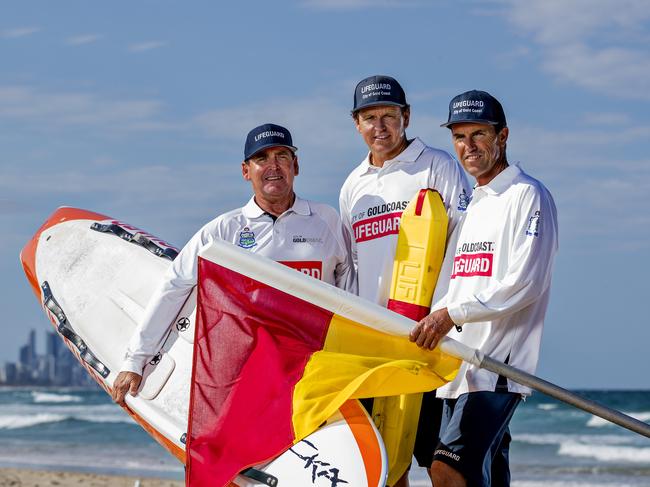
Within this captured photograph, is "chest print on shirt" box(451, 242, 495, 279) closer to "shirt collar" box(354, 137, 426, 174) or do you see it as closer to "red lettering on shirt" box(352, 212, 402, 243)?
"red lettering on shirt" box(352, 212, 402, 243)

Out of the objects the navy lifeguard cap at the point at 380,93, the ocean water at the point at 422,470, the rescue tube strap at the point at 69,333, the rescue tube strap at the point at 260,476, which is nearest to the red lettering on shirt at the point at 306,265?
the navy lifeguard cap at the point at 380,93

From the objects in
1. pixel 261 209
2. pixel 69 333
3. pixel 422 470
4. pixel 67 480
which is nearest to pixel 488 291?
pixel 261 209

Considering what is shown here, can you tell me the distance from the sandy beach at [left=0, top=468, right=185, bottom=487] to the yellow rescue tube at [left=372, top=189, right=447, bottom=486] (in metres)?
8.52

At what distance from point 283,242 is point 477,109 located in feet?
4.03

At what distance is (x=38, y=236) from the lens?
801 centimetres

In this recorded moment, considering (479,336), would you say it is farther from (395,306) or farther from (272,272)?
(272,272)

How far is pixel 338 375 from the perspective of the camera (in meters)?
4.45

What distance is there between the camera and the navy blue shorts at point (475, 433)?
4.26 m

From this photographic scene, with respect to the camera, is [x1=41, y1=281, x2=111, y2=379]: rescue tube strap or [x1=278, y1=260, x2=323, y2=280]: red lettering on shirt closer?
[x1=278, y1=260, x2=323, y2=280]: red lettering on shirt

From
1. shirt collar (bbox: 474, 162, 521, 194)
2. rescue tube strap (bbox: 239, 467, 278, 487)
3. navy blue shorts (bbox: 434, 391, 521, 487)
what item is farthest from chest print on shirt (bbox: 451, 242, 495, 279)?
rescue tube strap (bbox: 239, 467, 278, 487)

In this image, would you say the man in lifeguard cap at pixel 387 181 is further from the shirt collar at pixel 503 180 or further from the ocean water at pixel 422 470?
the ocean water at pixel 422 470

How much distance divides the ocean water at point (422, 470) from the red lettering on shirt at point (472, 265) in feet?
30.1

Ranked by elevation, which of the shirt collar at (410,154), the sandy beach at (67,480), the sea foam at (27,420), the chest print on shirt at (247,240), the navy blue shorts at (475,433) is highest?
the shirt collar at (410,154)

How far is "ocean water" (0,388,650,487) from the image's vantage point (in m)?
15.5
